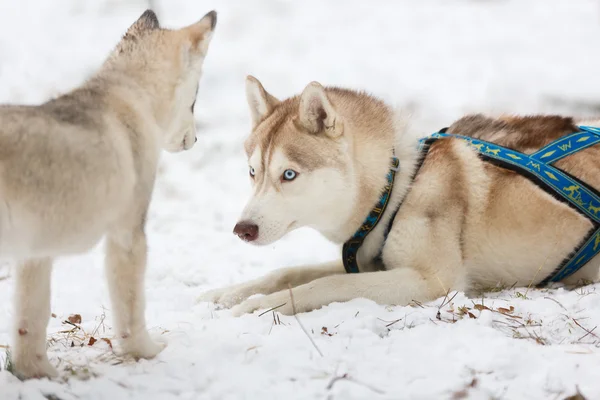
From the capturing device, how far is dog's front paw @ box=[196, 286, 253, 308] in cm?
397

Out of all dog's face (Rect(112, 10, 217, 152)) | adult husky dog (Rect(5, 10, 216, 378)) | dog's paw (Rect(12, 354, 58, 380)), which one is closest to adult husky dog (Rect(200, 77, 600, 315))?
dog's face (Rect(112, 10, 217, 152))

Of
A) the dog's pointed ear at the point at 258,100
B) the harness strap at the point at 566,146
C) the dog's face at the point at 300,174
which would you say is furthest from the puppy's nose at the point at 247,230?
the harness strap at the point at 566,146

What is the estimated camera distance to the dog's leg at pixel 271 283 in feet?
13.2

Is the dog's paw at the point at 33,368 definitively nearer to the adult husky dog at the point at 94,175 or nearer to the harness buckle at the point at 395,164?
the adult husky dog at the point at 94,175

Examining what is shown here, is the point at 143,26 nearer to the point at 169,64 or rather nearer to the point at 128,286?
the point at 169,64

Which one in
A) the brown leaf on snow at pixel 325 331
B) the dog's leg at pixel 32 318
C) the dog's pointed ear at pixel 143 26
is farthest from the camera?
the dog's pointed ear at pixel 143 26

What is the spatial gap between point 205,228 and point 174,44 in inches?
158

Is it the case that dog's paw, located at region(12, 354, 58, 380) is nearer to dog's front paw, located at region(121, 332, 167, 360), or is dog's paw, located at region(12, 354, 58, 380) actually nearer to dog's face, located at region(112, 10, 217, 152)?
dog's front paw, located at region(121, 332, 167, 360)

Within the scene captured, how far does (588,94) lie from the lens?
919 cm

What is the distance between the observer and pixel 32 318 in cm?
261

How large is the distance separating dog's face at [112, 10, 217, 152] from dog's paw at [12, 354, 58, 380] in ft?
4.16

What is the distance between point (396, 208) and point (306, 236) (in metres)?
3.03

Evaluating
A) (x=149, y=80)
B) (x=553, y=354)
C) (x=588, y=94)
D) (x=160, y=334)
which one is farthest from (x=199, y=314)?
(x=588, y=94)

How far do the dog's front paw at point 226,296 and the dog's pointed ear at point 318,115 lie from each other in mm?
1182
